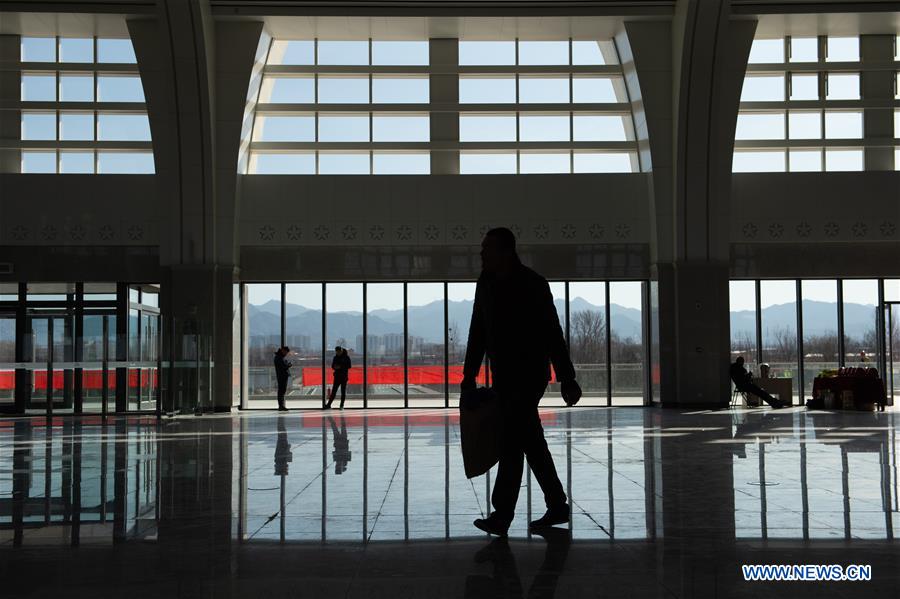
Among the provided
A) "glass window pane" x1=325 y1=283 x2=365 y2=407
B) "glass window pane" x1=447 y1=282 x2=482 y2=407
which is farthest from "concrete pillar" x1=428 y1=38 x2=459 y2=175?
"glass window pane" x1=325 y1=283 x2=365 y2=407

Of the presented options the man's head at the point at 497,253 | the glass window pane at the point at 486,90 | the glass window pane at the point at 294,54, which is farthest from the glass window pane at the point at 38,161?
the man's head at the point at 497,253

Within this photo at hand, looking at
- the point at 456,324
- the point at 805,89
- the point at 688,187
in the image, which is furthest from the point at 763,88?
the point at 456,324

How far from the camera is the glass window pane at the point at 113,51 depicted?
861 inches

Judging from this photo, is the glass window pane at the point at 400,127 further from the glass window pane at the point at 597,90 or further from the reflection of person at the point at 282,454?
the reflection of person at the point at 282,454

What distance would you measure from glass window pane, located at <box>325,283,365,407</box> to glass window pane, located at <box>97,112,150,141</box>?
19.2ft

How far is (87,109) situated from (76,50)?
57.8 inches

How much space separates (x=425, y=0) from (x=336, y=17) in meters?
2.06

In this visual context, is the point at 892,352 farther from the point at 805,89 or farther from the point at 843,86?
the point at 805,89

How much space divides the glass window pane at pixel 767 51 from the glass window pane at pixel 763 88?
412 millimetres

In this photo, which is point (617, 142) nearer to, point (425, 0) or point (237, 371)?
point (425, 0)

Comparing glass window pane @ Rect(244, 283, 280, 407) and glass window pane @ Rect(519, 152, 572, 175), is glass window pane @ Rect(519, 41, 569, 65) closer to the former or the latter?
glass window pane @ Rect(519, 152, 572, 175)

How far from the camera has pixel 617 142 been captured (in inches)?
877

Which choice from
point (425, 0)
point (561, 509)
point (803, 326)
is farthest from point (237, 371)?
point (561, 509)

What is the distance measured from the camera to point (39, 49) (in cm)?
2194
